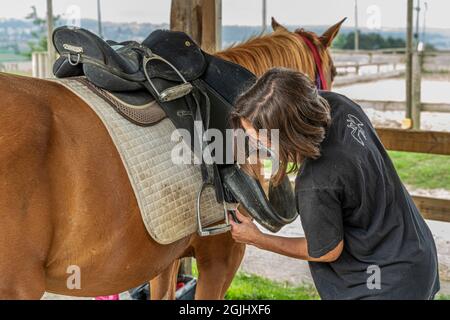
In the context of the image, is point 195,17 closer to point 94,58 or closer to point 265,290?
point 94,58

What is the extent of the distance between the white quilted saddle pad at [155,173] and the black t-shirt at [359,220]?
1.63ft

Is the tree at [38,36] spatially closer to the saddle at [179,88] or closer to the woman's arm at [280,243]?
the saddle at [179,88]

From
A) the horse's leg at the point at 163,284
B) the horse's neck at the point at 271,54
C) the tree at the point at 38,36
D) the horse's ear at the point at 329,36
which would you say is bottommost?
the horse's leg at the point at 163,284

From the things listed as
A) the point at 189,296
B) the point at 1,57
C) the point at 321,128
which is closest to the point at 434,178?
the point at 189,296

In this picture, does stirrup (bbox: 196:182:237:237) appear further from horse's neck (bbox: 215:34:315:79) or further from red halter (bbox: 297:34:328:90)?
red halter (bbox: 297:34:328:90)

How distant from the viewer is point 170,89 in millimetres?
1970

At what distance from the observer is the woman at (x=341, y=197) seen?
148 centimetres

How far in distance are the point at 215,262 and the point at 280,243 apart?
82 cm

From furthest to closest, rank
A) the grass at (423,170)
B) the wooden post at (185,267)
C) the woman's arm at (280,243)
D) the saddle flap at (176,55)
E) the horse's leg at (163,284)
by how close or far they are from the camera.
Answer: the grass at (423,170), the wooden post at (185,267), the horse's leg at (163,284), the saddle flap at (176,55), the woman's arm at (280,243)

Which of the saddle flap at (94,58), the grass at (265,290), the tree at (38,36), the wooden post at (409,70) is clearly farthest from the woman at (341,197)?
the tree at (38,36)

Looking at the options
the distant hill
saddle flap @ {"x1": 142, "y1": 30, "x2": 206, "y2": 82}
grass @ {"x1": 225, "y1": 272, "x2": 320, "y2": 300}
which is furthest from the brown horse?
the distant hill

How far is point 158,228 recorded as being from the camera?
6.07 feet
